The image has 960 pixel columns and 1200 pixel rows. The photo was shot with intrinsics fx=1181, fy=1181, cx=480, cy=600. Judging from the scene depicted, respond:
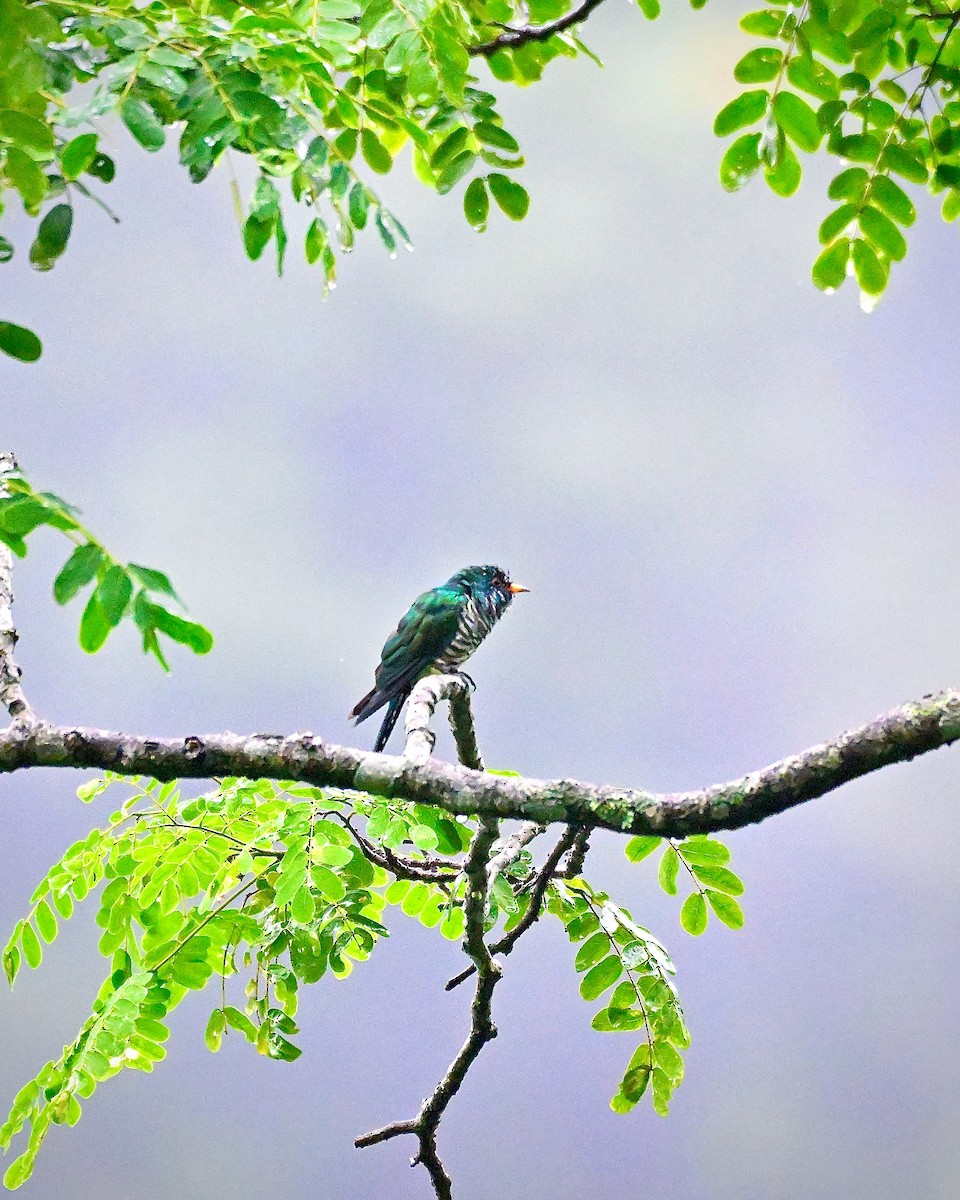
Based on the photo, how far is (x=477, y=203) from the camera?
6.63 feet

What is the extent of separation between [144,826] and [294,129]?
1288mm

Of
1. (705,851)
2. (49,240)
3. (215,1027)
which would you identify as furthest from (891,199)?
(215,1027)

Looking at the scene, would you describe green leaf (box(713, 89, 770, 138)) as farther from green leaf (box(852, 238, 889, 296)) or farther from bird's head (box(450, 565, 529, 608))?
bird's head (box(450, 565, 529, 608))

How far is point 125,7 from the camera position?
4.71 ft

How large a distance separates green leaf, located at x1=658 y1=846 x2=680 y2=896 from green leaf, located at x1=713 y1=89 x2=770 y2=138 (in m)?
1.22

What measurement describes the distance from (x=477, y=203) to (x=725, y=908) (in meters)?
1.30

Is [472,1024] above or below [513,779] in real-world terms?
below

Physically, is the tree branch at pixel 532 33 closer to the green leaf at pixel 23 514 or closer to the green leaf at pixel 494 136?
the green leaf at pixel 494 136

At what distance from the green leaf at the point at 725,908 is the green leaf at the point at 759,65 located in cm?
138

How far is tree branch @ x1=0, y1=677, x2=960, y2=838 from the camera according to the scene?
1.08 metres

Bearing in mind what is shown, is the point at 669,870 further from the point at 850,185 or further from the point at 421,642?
the point at 850,185

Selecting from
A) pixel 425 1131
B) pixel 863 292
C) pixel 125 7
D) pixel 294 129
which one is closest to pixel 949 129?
pixel 863 292

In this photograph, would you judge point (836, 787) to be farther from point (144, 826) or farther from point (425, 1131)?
point (144, 826)

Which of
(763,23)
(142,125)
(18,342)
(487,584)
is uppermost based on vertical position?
(763,23)
